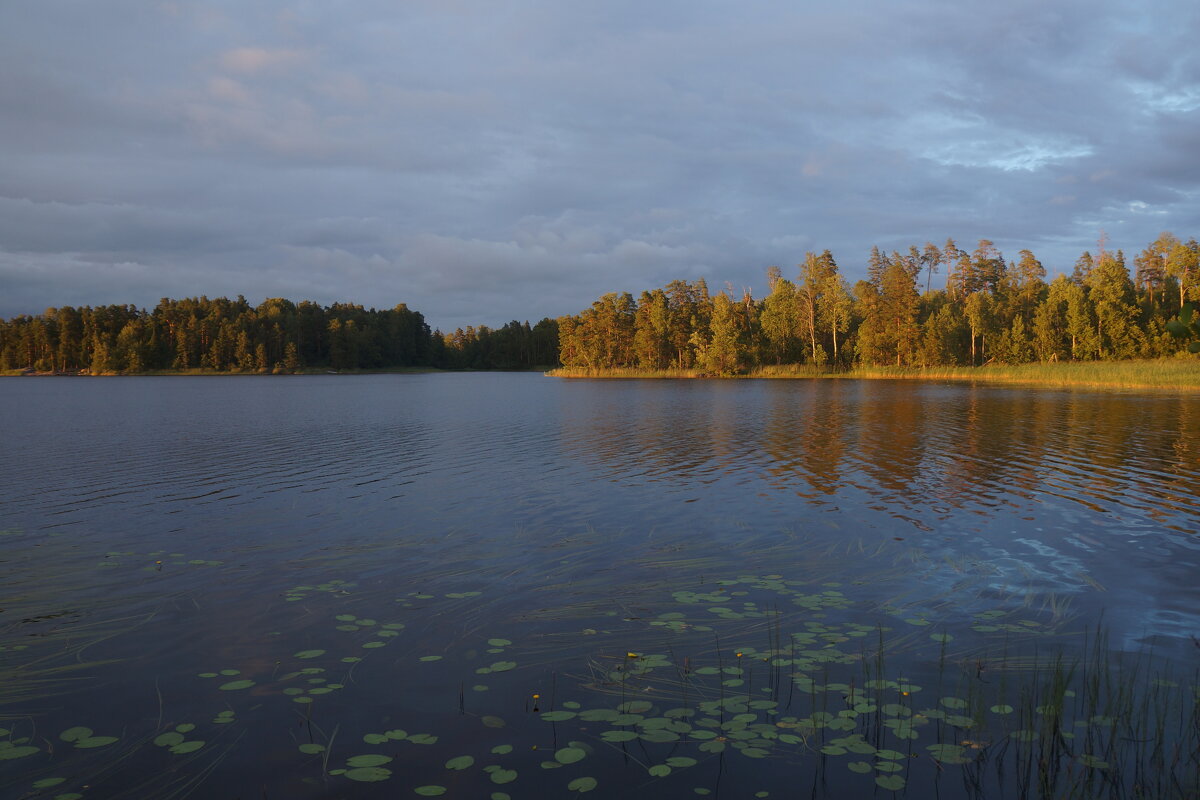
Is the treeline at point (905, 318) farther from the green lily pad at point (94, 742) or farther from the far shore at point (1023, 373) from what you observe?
the green lily pad at point (94, 742)

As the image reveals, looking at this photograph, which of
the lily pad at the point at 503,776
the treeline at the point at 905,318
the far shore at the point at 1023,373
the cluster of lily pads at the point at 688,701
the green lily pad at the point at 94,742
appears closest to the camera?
the lily pad at the point at 503,776

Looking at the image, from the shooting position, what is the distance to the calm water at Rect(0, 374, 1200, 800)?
667 centimetres

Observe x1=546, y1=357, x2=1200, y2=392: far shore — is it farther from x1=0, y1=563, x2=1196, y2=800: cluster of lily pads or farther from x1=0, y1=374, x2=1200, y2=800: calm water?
x1=0, y1=563, x2=1196, y2=800: cluster of lily pads

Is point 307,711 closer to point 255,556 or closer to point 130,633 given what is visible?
point 130,633

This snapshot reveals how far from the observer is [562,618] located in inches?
409

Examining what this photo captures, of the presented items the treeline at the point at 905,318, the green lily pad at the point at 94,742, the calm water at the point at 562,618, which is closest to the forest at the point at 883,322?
the treeline at the point at 905,318

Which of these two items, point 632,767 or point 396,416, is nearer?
point 632,767

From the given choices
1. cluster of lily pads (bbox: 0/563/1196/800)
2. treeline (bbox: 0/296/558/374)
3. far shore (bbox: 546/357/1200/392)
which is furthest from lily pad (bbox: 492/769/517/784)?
treeline (bbox: 0/296/558/374)

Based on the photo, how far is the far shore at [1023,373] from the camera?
63188 mm

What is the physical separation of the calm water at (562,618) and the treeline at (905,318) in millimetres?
89531

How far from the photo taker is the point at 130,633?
32.7ft

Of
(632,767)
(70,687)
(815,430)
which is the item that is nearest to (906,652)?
(632,767)

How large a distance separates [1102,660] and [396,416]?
4495 cm

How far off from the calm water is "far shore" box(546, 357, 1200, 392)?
47678mm
